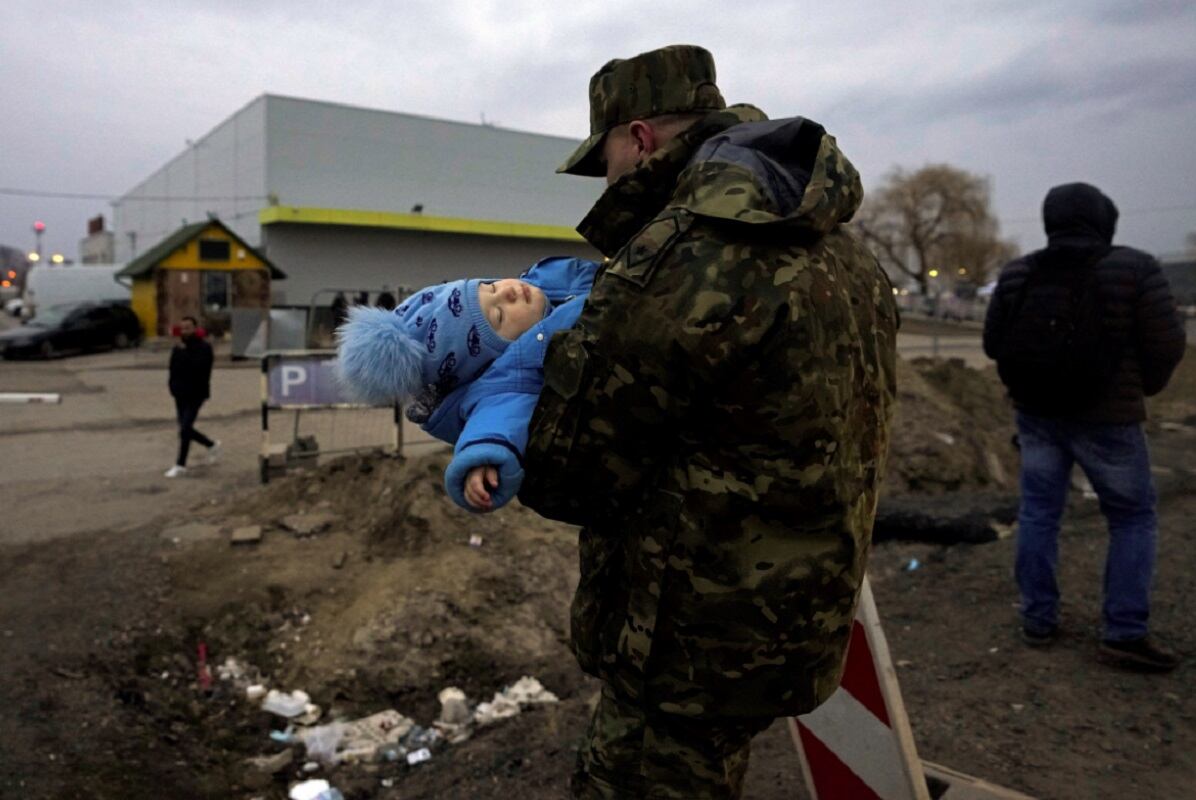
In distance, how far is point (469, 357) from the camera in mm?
1771

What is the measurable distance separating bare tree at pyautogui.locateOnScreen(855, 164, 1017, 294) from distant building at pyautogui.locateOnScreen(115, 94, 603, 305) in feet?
113

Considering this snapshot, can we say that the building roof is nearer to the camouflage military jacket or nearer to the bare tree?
the camouflage military jacket

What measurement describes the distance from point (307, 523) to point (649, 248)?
5.47 meters

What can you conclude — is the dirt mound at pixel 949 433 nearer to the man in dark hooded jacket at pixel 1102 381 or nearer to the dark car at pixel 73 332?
the man in dark hooded jacket at pixel 1102 381

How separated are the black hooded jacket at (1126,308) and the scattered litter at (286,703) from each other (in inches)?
151

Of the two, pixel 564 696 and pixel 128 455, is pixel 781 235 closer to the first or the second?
pixel 564 696

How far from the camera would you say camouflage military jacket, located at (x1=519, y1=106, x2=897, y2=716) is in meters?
1.50

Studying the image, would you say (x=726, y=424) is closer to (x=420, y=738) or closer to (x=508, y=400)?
(x=508, y=400)

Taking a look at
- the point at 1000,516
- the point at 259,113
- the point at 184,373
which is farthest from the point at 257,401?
the point at 259,113

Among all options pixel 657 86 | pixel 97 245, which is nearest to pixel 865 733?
pixel 657 86

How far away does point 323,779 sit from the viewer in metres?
3.71

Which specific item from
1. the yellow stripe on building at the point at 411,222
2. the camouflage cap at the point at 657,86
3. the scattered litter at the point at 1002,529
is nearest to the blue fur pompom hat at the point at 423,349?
the camouflage cap at the point at 657,86

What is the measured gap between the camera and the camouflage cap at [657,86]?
1814 millimetres

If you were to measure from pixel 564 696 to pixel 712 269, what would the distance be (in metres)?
3.44
